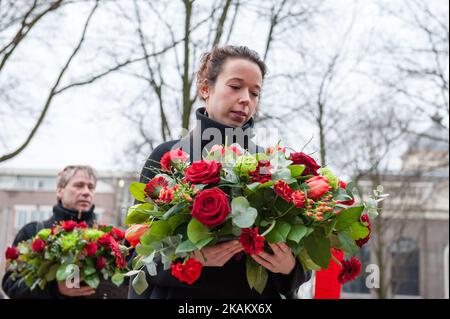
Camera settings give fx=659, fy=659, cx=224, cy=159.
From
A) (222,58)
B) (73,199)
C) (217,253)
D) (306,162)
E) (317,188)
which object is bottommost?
(217,253)

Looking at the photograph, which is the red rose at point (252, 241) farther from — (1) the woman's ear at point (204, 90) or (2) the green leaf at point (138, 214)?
(1) the woman's ear at point (204, 90)

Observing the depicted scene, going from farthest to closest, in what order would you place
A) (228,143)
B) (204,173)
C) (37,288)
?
(37,288)
(228,143)
(204,173)

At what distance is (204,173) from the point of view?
2.19 metres

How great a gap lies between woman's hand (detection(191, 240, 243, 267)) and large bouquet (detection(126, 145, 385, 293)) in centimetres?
3

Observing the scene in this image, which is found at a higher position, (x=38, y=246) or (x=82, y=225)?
(x=82, y=225)

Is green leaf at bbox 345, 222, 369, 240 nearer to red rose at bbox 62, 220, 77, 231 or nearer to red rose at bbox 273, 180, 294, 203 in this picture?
red rose at bbox 273, 180, 294, 203

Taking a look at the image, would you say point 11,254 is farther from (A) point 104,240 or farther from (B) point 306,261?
(B) point 306,261

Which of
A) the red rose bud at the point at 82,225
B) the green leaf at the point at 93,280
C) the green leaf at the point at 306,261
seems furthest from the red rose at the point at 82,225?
the green leaf at the point at 306,261

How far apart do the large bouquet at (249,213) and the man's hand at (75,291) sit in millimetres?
2211

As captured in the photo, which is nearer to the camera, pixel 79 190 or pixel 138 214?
pixel 138 214

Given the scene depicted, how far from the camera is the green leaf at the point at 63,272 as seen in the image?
Answer: 4175 mm

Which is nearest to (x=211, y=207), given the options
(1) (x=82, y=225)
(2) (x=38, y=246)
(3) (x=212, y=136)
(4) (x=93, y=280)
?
(3) (x=212, y=136)

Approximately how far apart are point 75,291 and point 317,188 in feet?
8.78

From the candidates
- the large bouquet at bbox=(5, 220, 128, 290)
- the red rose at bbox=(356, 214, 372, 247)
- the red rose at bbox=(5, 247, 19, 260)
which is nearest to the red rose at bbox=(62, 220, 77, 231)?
the large bouquet at bbox=(5, 220, 128, 290)
